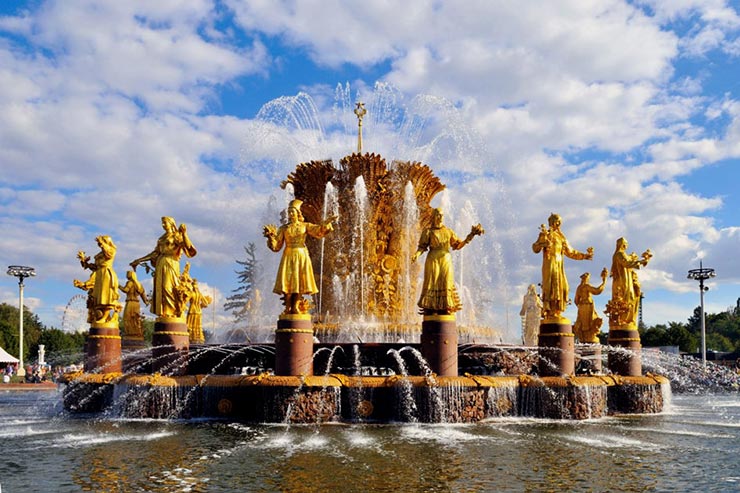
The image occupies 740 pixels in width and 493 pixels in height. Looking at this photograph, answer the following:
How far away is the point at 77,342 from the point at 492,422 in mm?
68779

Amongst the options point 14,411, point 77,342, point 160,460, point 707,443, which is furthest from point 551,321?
point 77,342

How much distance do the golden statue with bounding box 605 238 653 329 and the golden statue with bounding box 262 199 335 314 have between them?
29.0ft

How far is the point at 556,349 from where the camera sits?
17.4 meters

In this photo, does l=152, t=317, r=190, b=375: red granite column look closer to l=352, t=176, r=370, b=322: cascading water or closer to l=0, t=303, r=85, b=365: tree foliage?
l=352, t=176, r=370, b=322: cascading water

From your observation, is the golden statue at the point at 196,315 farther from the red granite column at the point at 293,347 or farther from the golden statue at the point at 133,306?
the red granite column at the point at 293,347

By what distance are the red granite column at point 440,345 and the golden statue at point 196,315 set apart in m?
10.8

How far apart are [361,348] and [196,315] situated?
959 centimetres

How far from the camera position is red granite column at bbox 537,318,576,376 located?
17.3 meters

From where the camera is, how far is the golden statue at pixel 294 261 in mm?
15445

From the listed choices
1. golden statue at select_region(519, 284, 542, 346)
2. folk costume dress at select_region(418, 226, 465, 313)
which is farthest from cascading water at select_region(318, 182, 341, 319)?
golden statue at select_region(519, 284, 542, 346)

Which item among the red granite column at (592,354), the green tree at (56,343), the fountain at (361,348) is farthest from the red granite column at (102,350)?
the green tree at (56,343)

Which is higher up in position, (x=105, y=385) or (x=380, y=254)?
(x=380, y=254)

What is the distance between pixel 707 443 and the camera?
12773 mm

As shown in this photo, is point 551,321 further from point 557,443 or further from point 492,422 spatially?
point 557,443
